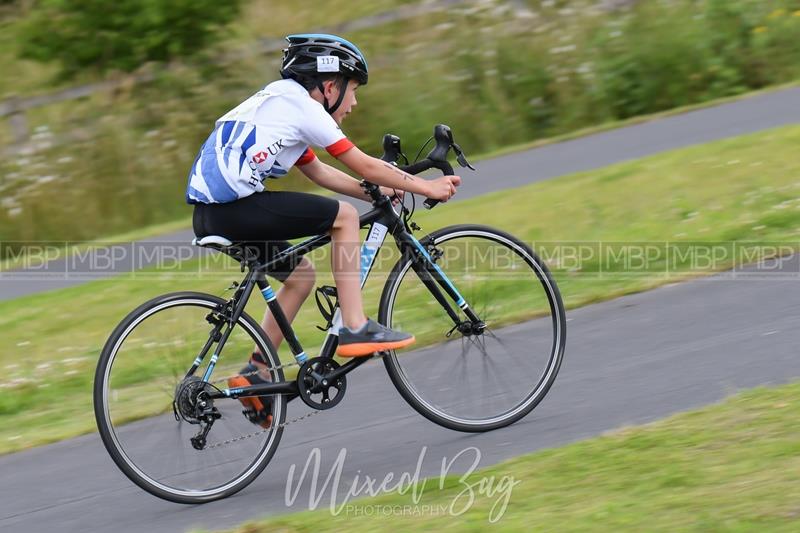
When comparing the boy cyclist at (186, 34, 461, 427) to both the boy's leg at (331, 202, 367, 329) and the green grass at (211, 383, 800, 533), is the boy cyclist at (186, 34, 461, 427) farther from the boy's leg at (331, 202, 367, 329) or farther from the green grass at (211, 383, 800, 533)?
the green grass at (211, 383, 800, 533)

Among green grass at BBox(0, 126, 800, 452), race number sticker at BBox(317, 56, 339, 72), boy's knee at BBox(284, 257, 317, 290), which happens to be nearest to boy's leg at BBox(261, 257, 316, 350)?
boy's knee at BBox(284, 257, 317, 290)

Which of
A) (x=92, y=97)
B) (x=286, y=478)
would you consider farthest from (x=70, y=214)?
(x=286, y=478)

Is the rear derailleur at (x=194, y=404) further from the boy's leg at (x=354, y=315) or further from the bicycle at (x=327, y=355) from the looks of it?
the boy's leg at (x=354, y=315)

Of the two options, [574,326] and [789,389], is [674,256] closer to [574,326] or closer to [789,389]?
[574,326]

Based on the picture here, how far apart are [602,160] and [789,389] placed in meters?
6.02

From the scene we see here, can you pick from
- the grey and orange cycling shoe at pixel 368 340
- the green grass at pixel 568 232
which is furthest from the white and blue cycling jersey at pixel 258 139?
the green grass at pixel 568 232

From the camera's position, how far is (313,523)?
469 cm

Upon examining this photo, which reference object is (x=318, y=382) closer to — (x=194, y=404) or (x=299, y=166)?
(x=194, y=404)

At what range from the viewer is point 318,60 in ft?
16.9

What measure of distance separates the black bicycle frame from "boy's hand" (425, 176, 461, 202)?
11.2 inches

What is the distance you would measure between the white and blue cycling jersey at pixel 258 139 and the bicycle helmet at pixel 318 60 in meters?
0.08

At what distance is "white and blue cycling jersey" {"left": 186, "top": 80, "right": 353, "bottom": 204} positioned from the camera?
5.07 m

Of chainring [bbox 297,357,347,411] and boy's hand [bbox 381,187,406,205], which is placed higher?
boy's hand [bbox 381,187,406,205]

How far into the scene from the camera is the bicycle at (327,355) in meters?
5.26
